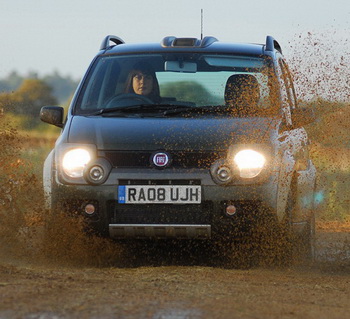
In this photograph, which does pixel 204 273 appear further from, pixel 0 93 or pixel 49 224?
pixel 0 93

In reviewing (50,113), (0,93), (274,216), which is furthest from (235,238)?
(0,93)

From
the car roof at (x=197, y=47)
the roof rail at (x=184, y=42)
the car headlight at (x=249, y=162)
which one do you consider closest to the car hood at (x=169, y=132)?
the car headlight at (x=249, y=162)

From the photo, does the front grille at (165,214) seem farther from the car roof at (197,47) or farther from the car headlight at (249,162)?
the car roof at (197,47)

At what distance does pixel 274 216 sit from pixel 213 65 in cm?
178

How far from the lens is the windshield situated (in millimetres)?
7766

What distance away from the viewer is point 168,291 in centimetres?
561

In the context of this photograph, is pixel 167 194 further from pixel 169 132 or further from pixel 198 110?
pixel 198 110

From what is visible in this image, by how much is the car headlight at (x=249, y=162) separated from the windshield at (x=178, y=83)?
67cm

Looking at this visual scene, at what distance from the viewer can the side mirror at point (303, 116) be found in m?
7.89

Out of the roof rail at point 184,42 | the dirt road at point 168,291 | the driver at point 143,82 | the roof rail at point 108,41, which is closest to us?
the dirt road at point 168,291

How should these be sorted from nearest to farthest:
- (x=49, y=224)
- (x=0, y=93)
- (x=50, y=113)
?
(x=49, y=224), (x=50, y=113), (x=0, y=93)

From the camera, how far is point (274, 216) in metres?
7.01

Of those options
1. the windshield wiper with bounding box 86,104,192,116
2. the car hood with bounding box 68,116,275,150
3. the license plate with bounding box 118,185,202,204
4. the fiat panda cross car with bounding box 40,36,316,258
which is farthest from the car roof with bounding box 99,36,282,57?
the license plate with bounding box 118,185,202,204

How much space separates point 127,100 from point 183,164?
123 centimetres
